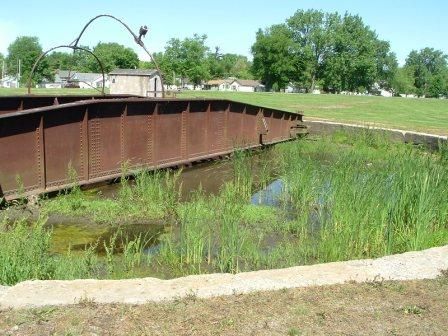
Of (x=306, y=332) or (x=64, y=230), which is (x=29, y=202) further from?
(x=306, y=332)

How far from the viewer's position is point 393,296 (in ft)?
14.2

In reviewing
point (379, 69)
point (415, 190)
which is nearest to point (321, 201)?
point (415, 190)

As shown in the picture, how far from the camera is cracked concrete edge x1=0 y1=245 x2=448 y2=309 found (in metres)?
4.04

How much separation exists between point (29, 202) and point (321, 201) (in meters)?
4.53

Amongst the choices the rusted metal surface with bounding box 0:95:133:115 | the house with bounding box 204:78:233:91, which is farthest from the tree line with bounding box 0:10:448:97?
the rusted metal surface with bounding box 0:95:133:115

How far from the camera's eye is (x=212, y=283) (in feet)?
14.5

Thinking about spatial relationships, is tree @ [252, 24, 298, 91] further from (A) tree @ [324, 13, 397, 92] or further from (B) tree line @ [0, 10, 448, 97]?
(A) tree @ [324, 13, 397, 92]

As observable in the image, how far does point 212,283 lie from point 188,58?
112m

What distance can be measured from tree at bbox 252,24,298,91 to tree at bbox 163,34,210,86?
12.3 metres

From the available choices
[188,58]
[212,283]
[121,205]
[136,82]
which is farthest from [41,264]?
[188,58]

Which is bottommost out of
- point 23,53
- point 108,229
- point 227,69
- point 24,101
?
point 108,229

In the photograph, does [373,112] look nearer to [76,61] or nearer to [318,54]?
[318,54]

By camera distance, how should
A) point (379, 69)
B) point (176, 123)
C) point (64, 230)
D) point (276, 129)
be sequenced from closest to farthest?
point (64, 230) < point (176, 123) < point (276, 129) < point (379, 69)

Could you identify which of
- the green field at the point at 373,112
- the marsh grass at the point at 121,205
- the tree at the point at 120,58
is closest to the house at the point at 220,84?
the tree at the point at 120,58
